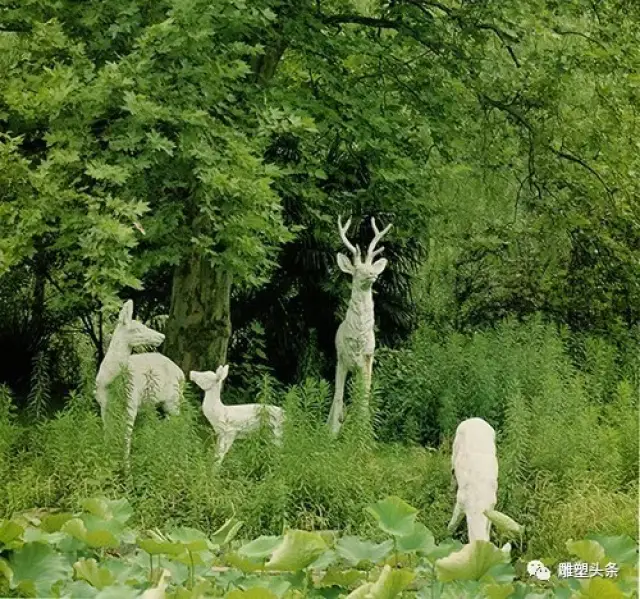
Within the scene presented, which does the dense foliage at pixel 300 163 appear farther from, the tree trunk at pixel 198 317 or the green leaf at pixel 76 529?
the green leaf at pixel 76 529

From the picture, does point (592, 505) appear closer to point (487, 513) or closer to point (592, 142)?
point (487, 513)

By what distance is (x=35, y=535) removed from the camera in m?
3.24

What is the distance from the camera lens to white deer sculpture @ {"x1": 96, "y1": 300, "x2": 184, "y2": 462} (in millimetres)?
8336

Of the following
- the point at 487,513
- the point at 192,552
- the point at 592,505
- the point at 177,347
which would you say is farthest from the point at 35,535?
the point at 177,347

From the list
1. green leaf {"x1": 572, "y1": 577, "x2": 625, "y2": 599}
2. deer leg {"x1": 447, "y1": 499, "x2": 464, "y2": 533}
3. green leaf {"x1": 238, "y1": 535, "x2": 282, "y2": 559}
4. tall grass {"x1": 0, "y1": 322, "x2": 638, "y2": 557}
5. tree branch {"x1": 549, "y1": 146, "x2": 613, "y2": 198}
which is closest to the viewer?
green leaf {"x1": 572, "y1": 577, "x2": 625, "y2": 599}

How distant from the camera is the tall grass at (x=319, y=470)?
23.6 ft

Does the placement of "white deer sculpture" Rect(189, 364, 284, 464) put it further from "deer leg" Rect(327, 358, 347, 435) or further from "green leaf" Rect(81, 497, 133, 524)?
"green leaf" Rect(81, 497, 133, 524)

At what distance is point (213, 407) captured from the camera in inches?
323

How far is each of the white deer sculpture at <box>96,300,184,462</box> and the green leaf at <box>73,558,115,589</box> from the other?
526 centimetres

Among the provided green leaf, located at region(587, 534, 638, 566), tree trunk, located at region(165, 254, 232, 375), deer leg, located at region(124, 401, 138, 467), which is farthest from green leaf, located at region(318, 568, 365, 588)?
tree trunk, located at region(165, 254, 232, 375)

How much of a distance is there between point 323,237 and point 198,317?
5.60 feet

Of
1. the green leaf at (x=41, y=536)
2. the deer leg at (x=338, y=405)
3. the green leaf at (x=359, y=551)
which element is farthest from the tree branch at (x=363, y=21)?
the green leaf at (x=41, y=536)

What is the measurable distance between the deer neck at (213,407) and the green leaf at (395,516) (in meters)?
4.81

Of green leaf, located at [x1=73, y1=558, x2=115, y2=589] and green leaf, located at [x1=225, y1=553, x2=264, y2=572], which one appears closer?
green leaf, located at [x1=73, y1=558, x2=115, y2=589]
